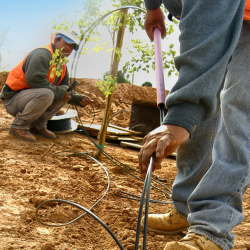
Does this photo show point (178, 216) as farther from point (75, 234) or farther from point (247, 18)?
point (247, 18)

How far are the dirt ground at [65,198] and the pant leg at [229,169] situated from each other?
0.35 meters

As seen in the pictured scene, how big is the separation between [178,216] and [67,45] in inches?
101

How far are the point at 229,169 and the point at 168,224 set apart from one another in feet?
1.75

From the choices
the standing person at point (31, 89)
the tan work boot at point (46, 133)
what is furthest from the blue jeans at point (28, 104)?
the tan work boot at point (46, 133)

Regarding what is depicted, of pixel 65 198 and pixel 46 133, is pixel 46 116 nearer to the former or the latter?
pixel 46 133

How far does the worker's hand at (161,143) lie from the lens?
78 cm

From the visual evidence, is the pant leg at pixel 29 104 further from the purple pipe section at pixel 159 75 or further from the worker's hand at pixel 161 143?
the worker's hand at pixel 161 143

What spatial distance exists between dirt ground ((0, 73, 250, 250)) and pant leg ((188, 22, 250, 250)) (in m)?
0.35

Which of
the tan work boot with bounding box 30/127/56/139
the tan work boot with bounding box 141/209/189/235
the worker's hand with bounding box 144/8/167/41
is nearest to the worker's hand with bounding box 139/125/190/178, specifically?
the tan work boot with bounding box 141/209/189/235

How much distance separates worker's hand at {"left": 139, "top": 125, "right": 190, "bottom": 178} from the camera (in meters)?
0.78

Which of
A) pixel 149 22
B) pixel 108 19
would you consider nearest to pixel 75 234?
pixel 149 22

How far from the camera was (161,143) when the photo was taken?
77 centimetres

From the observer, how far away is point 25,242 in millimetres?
1132

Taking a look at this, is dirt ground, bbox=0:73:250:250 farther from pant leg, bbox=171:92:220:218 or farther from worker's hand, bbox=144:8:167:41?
worker's hand, bbox=144:8:167:41
